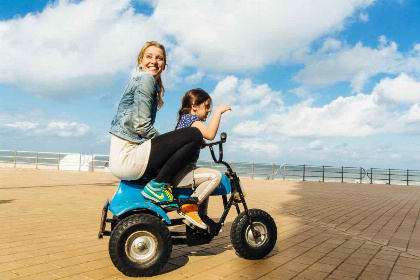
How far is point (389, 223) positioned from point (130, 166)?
5.79 metres

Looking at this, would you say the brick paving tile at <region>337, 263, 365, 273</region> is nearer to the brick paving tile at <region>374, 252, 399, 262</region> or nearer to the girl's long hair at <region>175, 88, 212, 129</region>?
the brick paving tile at <region>374, 252, 399, 262</region>

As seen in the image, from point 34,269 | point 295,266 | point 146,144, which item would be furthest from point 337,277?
point 34,269

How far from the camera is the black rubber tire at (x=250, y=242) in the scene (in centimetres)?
330

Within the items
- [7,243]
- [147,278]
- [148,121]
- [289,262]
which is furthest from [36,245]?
[289,262]

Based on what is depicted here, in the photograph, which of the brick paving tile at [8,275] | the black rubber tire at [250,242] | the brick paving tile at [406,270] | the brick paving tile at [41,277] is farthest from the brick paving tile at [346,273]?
the brick paving tile at [8,275]

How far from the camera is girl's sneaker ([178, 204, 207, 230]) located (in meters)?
2.89

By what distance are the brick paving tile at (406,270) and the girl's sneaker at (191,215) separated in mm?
2066

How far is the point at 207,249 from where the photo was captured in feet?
13.0

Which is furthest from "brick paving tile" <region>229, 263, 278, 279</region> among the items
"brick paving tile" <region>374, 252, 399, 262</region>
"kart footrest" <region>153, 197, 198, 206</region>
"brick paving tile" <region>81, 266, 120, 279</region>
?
"brick paving tile" <region>374, 252, 399, 262</region>

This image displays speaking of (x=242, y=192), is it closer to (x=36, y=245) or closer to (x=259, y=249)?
(x=259, y=249)

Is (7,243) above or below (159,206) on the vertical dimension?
below

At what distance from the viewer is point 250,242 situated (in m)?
3.40

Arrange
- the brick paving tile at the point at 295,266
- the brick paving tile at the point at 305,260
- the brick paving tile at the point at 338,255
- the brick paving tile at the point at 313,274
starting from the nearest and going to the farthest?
the brick paving tile at the point at 313,274 < the brick paving tile at the point at 295,266 < the brick paving tile at the point at 305,260 < the brick paving tile at the point at 338,255

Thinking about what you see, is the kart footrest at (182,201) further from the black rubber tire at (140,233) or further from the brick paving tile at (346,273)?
the brick paving tile at (346,273)
